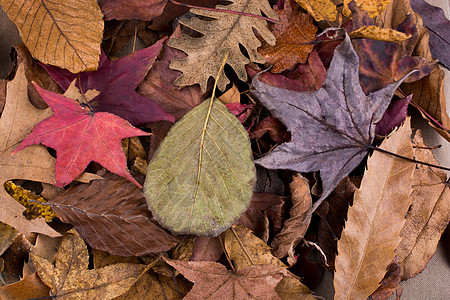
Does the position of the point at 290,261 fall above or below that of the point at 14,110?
below

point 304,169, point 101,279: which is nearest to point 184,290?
point 101,279

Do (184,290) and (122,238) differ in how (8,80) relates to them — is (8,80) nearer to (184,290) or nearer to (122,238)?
(122,238)

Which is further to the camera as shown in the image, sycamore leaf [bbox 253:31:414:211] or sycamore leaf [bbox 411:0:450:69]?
sycamore leaf [bbox 411:0:450:69]

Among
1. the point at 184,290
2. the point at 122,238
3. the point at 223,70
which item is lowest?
the point at 184,290

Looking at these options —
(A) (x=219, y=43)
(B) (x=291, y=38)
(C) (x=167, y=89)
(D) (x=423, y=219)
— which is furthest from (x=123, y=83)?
(D) (x=423, y=219)

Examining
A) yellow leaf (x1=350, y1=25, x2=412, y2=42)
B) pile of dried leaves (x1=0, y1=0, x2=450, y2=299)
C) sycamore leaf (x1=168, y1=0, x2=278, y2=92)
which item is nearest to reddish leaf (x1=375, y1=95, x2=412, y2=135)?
pile of dried leaves (x1=0, y1=0, x2=450, y2=299)

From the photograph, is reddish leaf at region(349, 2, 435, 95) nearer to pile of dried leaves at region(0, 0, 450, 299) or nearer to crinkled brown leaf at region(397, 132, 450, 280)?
pile of dried leaves at region(0, 0, 450, 299)
